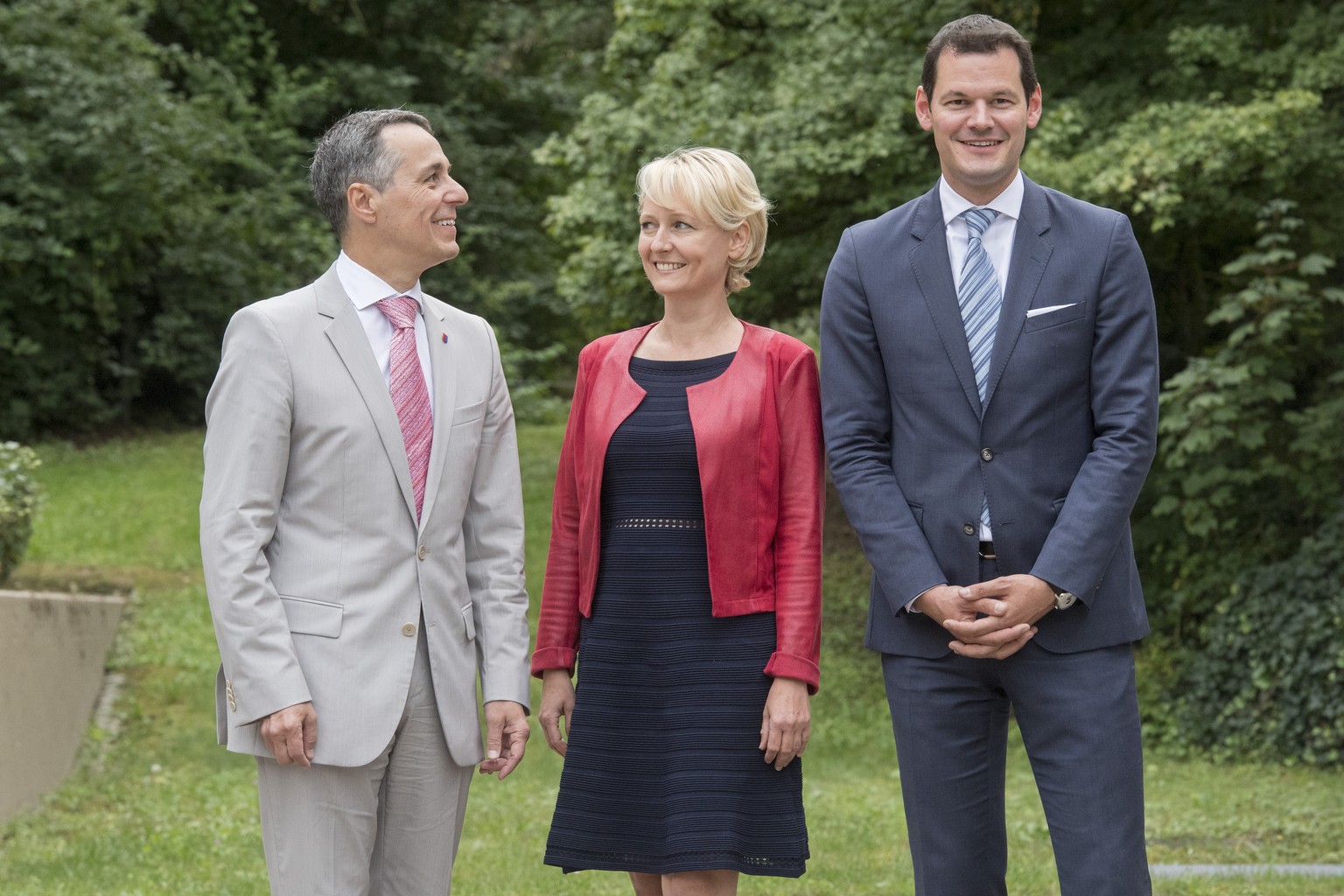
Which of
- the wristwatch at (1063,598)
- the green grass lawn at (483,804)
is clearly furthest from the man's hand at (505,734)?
the green grass lawn at (483,804)

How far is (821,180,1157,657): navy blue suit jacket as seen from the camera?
120 inches

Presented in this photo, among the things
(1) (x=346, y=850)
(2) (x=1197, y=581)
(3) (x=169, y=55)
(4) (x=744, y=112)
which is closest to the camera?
(1) (x=346, y=850)

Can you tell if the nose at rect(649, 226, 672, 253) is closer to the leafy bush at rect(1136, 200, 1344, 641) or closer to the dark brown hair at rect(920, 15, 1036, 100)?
the dark brown hair at rect(920, 15, 1036, 100)

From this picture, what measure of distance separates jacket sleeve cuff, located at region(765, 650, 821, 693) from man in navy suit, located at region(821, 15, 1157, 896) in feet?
0.57

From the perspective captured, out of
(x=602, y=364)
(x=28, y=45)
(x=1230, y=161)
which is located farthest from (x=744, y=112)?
(x=28, y=45)

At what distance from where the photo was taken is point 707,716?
10.7ft

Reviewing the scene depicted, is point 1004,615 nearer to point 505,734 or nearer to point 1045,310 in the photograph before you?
point 1045,310

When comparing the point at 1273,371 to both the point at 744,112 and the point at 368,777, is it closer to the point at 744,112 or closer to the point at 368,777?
the point at 744,112

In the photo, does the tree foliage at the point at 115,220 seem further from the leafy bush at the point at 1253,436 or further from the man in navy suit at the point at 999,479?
the man in navy suit at the point at 999,479

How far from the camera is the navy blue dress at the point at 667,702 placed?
323cm

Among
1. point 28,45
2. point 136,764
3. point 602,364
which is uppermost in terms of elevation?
point 28,45

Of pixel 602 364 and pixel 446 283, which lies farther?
pixel 446 283

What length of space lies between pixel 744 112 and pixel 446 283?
11760 millimetres

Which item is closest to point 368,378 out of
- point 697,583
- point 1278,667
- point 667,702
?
point 697,583
